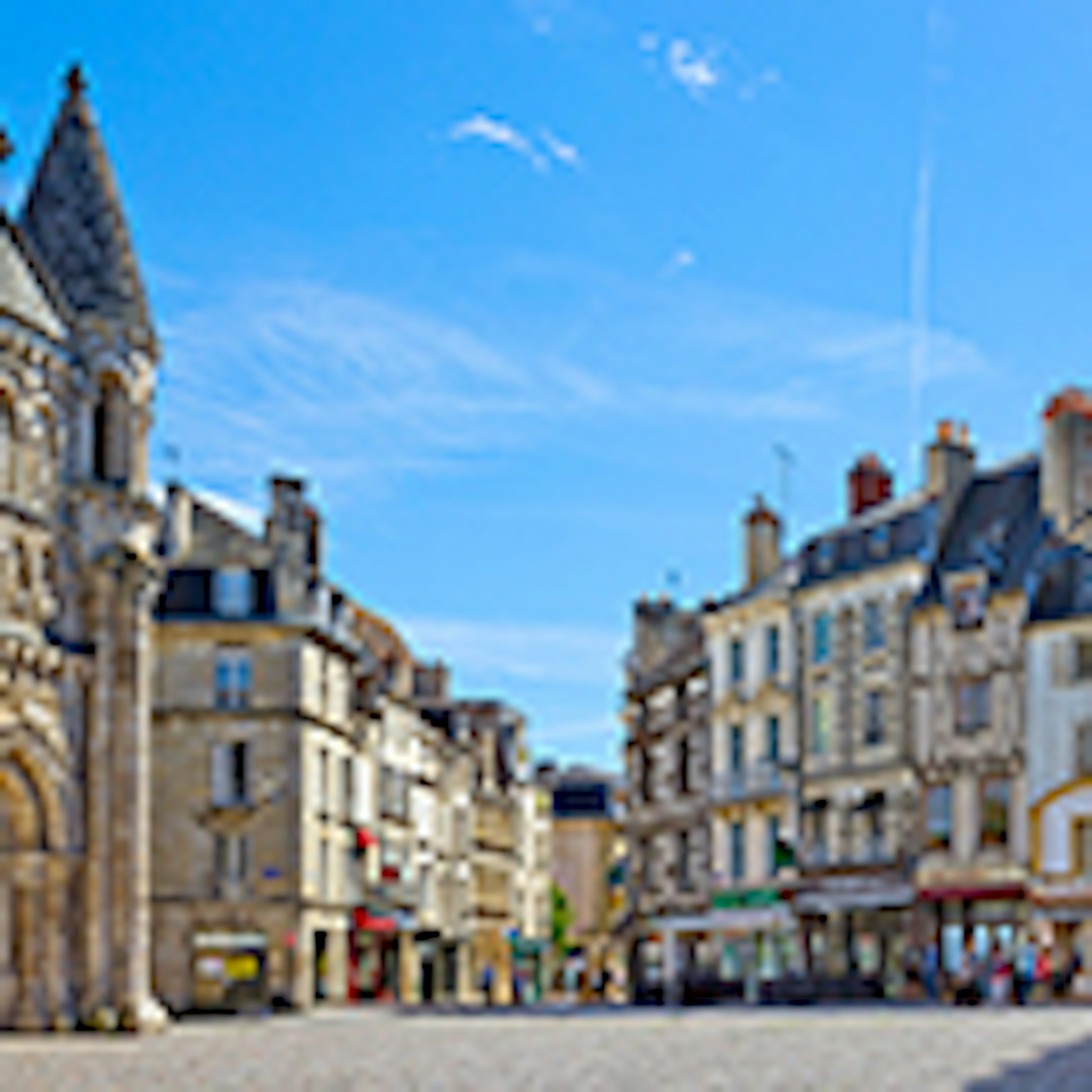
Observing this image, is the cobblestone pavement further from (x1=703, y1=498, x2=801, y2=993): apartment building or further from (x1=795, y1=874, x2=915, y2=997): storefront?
(x1=703, y1=498, x2=801, y2=993): apartment building

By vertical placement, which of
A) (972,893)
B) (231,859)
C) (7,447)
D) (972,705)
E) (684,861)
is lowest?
(972,893)

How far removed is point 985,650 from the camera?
5184 centimetres

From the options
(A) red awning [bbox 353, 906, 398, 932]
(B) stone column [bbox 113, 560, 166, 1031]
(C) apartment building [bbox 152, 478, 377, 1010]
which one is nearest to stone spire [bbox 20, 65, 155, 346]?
(B) stone column [bbox 113, 560, 166, 1031]

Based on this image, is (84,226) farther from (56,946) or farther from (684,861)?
(684,861)

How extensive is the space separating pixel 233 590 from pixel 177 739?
3.96 metres

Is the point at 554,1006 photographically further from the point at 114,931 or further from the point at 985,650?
the point at 114,931

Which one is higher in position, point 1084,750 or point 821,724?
point 821,724

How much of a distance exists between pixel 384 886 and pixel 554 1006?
52.4ft

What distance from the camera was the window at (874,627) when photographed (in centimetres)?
5512

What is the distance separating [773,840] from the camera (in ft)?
192

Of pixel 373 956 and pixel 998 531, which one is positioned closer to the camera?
pixel 998 531

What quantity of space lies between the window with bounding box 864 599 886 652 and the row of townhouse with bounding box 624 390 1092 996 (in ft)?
0.15

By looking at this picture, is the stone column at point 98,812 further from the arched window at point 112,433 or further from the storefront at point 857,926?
the storefront at point 857,926

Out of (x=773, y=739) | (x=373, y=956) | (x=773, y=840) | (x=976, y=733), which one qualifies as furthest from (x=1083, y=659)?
(x=373, y=956)
